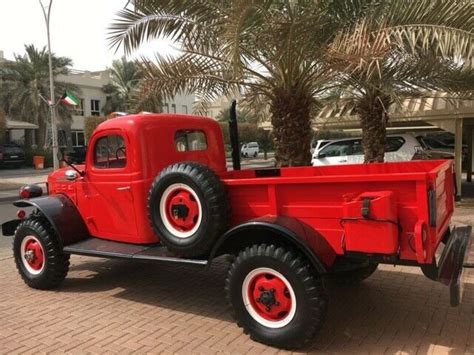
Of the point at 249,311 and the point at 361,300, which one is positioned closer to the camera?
the point at 249,311

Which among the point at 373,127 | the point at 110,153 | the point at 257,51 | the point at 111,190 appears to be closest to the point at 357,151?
the point at 373,127

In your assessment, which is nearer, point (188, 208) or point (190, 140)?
point (188, 208)

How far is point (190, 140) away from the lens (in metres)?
5.43

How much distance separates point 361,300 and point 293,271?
1558mm

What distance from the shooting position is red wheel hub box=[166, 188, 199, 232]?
4.25 meters

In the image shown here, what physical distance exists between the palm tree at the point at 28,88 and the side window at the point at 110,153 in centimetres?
3428

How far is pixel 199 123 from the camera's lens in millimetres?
5539

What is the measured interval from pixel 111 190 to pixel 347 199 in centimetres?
260

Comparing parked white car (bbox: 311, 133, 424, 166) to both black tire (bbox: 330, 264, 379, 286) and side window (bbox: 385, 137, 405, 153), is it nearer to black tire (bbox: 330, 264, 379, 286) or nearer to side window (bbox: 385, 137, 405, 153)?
side window (bbox: 385, 137, 405, 153)

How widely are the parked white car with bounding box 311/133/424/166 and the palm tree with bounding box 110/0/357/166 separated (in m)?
4.95

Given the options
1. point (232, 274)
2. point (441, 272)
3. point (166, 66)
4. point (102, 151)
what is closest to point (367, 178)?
point (441, 272)

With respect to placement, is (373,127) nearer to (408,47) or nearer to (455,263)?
(408,47)

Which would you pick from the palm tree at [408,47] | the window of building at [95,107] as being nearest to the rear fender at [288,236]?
the palm tree at [408,47]

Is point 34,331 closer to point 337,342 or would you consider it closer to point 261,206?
point 261,206
